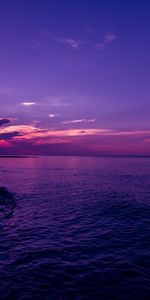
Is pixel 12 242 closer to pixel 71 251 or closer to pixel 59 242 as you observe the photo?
pixel 59 242

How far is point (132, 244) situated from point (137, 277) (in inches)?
186

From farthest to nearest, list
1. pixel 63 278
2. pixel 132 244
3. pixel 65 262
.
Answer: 1. pixel 132 244
2. pixel 65 262
3. pixel 63 278

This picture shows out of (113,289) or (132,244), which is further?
(132,244)

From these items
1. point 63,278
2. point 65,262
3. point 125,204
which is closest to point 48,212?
point 125,204

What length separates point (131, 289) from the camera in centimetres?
1057

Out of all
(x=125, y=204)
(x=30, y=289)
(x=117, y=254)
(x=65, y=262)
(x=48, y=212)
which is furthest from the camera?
(x=125, y=204)

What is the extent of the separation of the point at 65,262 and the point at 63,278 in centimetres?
181

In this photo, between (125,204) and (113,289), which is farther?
Answer: (125,204)

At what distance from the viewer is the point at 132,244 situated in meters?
16.3

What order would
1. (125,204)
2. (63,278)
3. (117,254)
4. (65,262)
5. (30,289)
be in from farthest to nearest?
(125,204) < (117,254) < (65,262) < (63,278) < (30,289)

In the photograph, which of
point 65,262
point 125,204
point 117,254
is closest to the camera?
point 65,262

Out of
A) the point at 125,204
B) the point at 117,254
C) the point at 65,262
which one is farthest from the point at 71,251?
the point at 125,204

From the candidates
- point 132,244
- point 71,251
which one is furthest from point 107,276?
point 132,244

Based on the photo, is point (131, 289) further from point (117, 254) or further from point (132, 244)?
point (132, 244)
